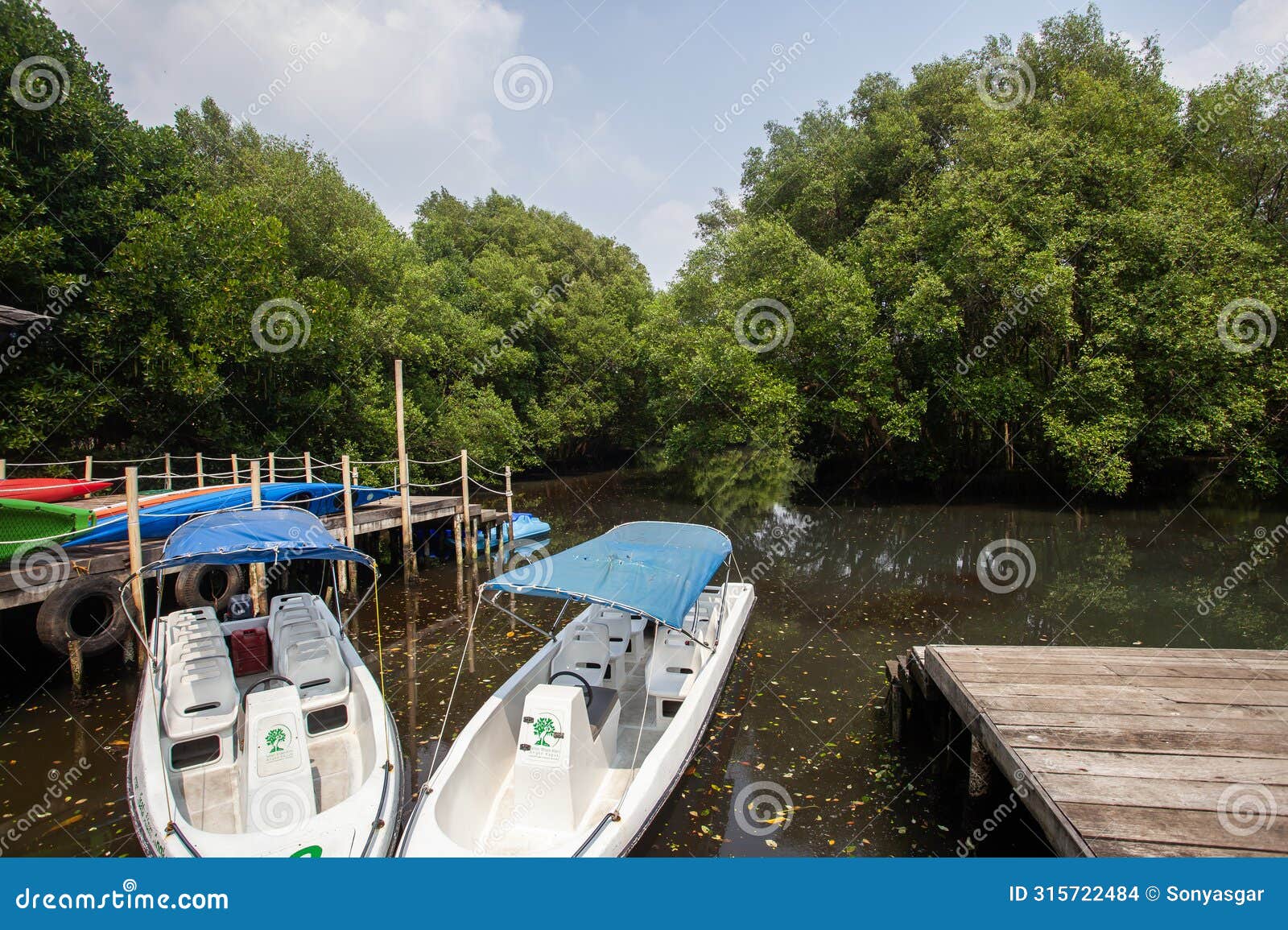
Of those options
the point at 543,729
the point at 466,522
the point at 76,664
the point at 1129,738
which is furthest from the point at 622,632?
the point at 466,522

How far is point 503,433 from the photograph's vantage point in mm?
25250

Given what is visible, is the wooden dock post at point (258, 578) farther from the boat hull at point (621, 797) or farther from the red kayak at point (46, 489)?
the boat hull at point (621, 797)

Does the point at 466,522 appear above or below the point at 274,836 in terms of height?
above

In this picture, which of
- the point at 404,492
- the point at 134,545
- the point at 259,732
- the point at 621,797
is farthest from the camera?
the point at 404,492

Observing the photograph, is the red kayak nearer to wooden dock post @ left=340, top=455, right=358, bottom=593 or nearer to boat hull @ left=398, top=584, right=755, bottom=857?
wooden dock post @ left=340, top=455, right=358, bottom=593

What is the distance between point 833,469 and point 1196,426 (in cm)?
1145

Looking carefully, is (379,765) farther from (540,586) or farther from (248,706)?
(540,586)

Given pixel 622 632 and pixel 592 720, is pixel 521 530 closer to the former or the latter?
pixel 622 632

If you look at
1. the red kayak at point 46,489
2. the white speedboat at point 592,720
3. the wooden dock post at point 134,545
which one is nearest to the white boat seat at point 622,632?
the white speedboat at point 592,720

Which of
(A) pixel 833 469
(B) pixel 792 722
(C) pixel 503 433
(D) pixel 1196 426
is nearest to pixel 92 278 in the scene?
(C) pixel 503 433

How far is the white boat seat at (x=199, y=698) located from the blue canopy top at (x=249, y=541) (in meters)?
1.15

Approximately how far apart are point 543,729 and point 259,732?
205cm

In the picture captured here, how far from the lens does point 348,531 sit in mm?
11859

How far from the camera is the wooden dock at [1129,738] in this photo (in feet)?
10.9
